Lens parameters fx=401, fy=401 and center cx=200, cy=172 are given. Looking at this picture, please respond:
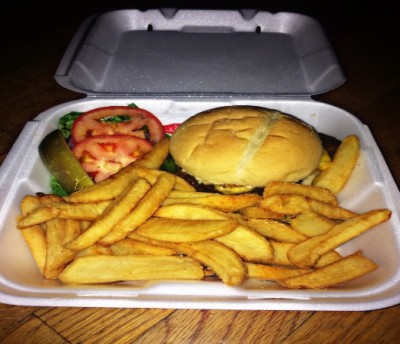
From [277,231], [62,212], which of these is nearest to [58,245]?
[62,212]

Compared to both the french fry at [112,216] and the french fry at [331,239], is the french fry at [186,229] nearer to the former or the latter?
the french fry at [112,216]

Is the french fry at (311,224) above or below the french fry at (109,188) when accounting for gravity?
below

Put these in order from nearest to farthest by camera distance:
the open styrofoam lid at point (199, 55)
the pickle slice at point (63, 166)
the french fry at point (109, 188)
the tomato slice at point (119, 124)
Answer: the french fry at point (109, 188), the pickle slice at point (63, 166), the tomato slice at point (119, 124), the open styrofoam lid at point (199, 55)

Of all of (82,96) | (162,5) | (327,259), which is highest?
(162,5)

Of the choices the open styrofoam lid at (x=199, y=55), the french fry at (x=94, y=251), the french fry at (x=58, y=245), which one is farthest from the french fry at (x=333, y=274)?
the open styrofoam lid at (x=199, y=55)

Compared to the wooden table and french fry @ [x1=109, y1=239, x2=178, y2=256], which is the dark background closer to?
the wooden table

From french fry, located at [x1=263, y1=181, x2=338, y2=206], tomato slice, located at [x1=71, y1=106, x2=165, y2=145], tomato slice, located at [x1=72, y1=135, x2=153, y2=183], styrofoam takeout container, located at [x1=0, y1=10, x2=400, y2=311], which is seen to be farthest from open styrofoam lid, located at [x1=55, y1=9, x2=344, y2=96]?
french fry, located at [x1=263, y1=181, x2=338, y2=206]

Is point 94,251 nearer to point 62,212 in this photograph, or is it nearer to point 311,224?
point 62,212
